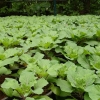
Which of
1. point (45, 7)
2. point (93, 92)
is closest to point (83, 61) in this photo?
point (93, 92)

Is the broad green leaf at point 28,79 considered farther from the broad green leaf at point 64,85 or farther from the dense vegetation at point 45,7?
the dense vegetation at point 45,7

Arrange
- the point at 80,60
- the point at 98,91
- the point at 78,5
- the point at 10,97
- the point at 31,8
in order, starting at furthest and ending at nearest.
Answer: the point at 78,5
the point at 31,8
the point at 80,60
the point at 10,97
the point at 98,91

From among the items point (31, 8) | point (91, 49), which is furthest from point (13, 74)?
point (31, 8)

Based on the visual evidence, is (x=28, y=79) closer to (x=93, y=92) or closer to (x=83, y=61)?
(x=93, y=92)

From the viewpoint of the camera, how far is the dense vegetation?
12297 mm

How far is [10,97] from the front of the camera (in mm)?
1011

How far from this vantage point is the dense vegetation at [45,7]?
12.3 m

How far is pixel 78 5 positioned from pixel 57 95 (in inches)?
517

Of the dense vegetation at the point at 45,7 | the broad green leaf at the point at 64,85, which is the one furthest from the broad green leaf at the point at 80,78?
the dense vegetation at the point at 45,7

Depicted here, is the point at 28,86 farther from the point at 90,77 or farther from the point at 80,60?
the point at 80,60

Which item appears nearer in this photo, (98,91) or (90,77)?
(98,91)

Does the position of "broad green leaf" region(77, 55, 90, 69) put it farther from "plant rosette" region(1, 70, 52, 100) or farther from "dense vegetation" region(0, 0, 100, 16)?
"dense vegetation" region(0, 0, 100, 16)

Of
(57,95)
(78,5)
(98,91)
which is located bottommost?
(78,5)

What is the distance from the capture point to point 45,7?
12.2m
